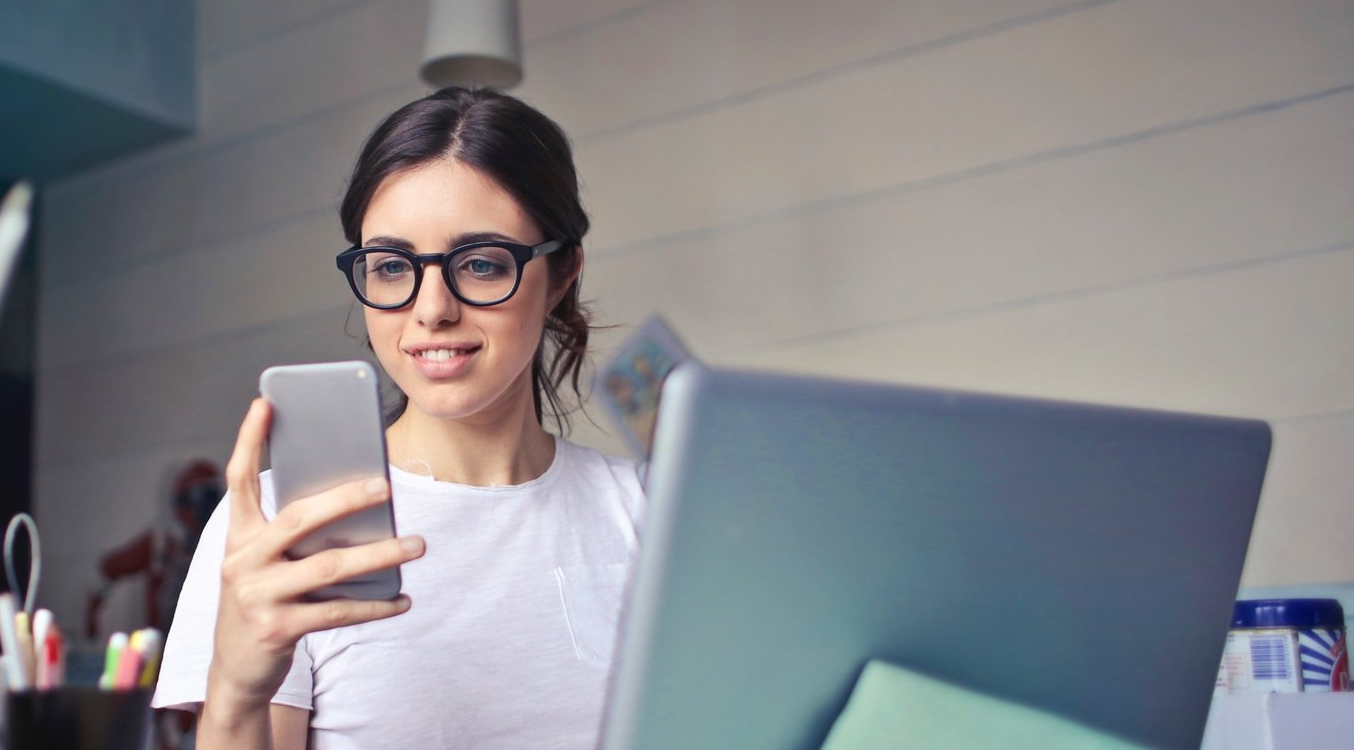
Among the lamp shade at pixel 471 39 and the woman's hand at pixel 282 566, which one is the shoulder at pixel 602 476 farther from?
the lamp shade at pixel 471 39

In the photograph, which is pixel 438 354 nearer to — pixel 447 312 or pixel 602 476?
pixel 447 312

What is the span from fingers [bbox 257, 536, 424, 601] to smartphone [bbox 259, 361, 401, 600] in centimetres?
1

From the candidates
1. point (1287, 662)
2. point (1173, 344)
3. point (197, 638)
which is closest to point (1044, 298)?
point (1173, 344)

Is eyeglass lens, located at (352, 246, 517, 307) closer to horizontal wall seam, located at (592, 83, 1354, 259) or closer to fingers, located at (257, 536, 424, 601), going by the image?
fingers, located at (257, 536, 424, 601)

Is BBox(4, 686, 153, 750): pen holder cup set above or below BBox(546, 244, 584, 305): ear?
below

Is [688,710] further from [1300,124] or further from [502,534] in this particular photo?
[1300,124]

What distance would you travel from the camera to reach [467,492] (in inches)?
45.4

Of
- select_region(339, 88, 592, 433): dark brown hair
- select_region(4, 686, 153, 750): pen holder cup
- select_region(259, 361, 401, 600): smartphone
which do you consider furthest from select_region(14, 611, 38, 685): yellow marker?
select_region(339, 88, 592, 433): dark brown hair

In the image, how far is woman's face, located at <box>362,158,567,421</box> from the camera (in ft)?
3.50

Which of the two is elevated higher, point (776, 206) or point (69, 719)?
point (776, 206)

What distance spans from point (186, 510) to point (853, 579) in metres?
2.53

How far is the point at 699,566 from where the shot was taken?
456 millimetres

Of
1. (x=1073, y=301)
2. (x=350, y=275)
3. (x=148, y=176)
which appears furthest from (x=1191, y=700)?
(x=148, y=176)

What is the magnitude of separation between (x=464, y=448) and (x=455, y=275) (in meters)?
0.20
